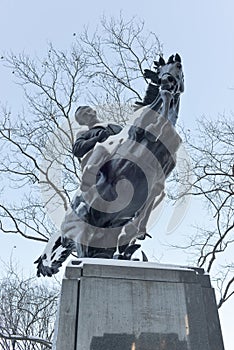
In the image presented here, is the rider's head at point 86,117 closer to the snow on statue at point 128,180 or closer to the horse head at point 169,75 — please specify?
the snow on statue at point 128,180

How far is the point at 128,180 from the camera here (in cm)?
414

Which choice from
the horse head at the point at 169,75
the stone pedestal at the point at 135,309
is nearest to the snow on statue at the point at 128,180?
the horse head at the point at 169,75

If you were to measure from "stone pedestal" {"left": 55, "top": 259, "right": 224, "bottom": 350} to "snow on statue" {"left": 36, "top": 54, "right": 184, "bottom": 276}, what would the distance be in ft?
2.38

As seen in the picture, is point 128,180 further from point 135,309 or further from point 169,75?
point 135,309

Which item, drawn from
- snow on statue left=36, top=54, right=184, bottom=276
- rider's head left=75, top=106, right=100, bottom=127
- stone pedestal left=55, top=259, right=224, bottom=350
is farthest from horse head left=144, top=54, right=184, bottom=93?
stone pedestal left=55, top=259, right=224, bottom=350

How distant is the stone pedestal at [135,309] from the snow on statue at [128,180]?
2.38 feet

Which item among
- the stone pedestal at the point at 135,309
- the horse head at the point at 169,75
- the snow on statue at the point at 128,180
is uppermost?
the horse head at the point at 169,75

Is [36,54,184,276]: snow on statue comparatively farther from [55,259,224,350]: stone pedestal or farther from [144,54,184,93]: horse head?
[55,259,224,350]: stone pedestal

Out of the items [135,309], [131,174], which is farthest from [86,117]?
[135,309]

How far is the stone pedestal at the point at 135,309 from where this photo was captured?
284 cm

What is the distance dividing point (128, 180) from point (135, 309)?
1.53 metres

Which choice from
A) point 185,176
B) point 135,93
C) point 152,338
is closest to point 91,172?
point 152,338

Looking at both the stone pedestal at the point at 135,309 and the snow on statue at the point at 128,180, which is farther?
the snow on statue at the point at 128,180

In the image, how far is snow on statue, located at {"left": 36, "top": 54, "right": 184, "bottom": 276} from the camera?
404 centimetres
